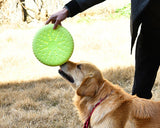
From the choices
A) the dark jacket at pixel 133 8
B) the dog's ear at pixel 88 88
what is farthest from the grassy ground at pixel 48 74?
the dark jacket at pixel 133 8

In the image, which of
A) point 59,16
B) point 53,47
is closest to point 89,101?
point 53,47

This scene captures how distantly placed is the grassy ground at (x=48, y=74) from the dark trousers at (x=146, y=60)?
1.20 meters

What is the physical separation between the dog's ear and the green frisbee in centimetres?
44

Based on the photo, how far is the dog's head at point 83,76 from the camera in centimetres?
280

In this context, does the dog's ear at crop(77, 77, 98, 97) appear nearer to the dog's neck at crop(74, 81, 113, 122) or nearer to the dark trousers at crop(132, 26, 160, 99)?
the dog's neck at crop(74, 81, 113, 122)

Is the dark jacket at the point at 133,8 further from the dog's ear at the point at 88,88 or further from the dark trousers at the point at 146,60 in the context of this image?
the dog's ear at the point at 88,88

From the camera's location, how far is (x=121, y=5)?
1153cm

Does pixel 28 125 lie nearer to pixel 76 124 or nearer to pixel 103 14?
pixel 76 124

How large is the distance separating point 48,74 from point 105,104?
10.3ft

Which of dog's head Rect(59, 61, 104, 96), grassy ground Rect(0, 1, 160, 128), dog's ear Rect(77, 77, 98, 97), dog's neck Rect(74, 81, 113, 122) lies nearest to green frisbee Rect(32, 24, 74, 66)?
dog's head Rect(59, 61, 104, 96)

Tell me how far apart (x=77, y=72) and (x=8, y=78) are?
3.02m

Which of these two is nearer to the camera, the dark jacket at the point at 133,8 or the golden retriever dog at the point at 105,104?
the dark jacket at the point at 133,8

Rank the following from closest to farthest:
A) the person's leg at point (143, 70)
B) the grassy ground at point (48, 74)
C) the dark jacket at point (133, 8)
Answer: the dark jacket at point (133, 8), the person's leg at point (143, 70), the grassy ground at point (48, 74)

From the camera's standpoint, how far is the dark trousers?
2.77m
